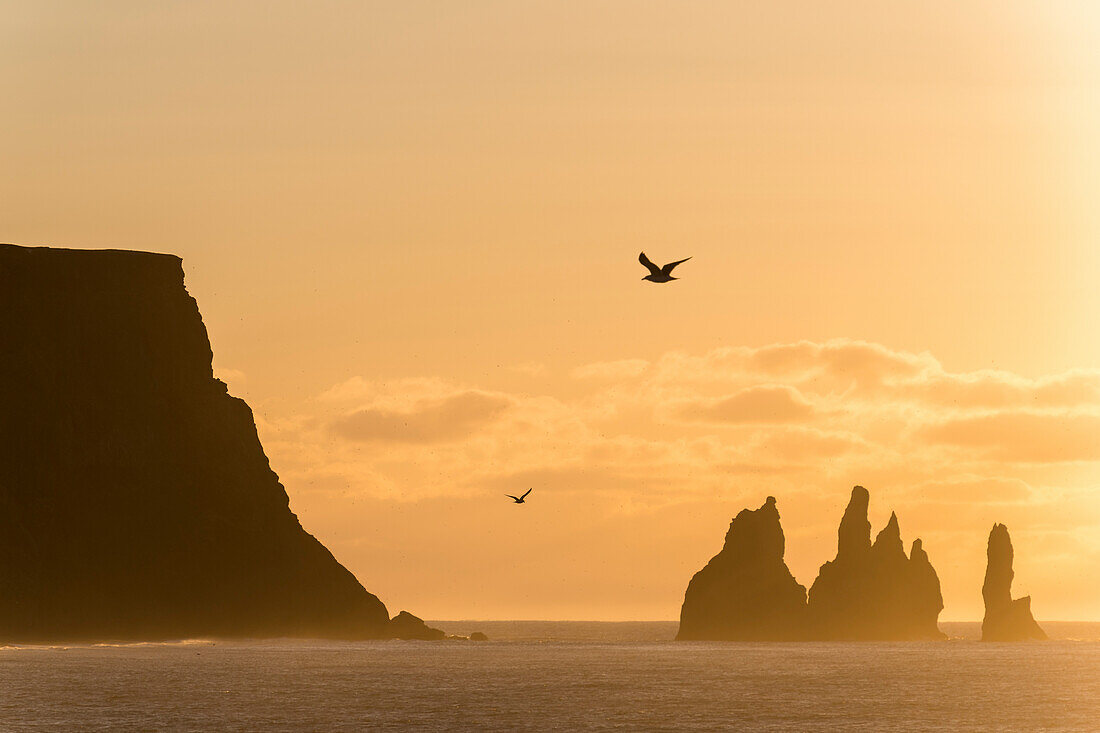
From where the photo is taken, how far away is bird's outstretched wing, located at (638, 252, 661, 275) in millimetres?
70438

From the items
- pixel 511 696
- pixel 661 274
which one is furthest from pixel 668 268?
pixel 511 696

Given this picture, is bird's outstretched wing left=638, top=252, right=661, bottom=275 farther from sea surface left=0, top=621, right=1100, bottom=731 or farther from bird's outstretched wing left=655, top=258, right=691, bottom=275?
sea surface left=0, top=621, right=1100, bottom=731

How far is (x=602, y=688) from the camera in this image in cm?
14862

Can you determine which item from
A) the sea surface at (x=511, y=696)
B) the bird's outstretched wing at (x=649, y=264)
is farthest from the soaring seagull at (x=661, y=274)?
the sea surface at (x=511, y=696)

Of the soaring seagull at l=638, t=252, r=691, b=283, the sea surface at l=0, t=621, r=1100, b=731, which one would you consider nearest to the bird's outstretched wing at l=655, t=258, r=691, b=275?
the soaring seagull at l=638, t=252, r=691, b=283

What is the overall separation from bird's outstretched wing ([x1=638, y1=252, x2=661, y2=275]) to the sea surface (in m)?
42.6

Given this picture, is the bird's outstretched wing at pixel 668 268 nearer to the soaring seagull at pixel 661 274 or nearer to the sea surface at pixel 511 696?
the soaring seagull at pixel 661 274

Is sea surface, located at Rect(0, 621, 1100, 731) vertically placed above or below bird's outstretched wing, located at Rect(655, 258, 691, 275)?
below

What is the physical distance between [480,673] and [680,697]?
41.0 meters

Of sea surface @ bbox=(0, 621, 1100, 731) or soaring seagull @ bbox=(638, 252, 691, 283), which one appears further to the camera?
sea surface @ bbox=(0, 621, 1100, 731)

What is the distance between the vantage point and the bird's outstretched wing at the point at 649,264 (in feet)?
231

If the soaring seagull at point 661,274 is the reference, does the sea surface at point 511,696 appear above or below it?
below

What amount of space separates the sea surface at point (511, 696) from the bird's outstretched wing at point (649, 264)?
42.6 metres

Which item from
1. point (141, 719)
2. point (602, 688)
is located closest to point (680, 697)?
point (602, 688)
